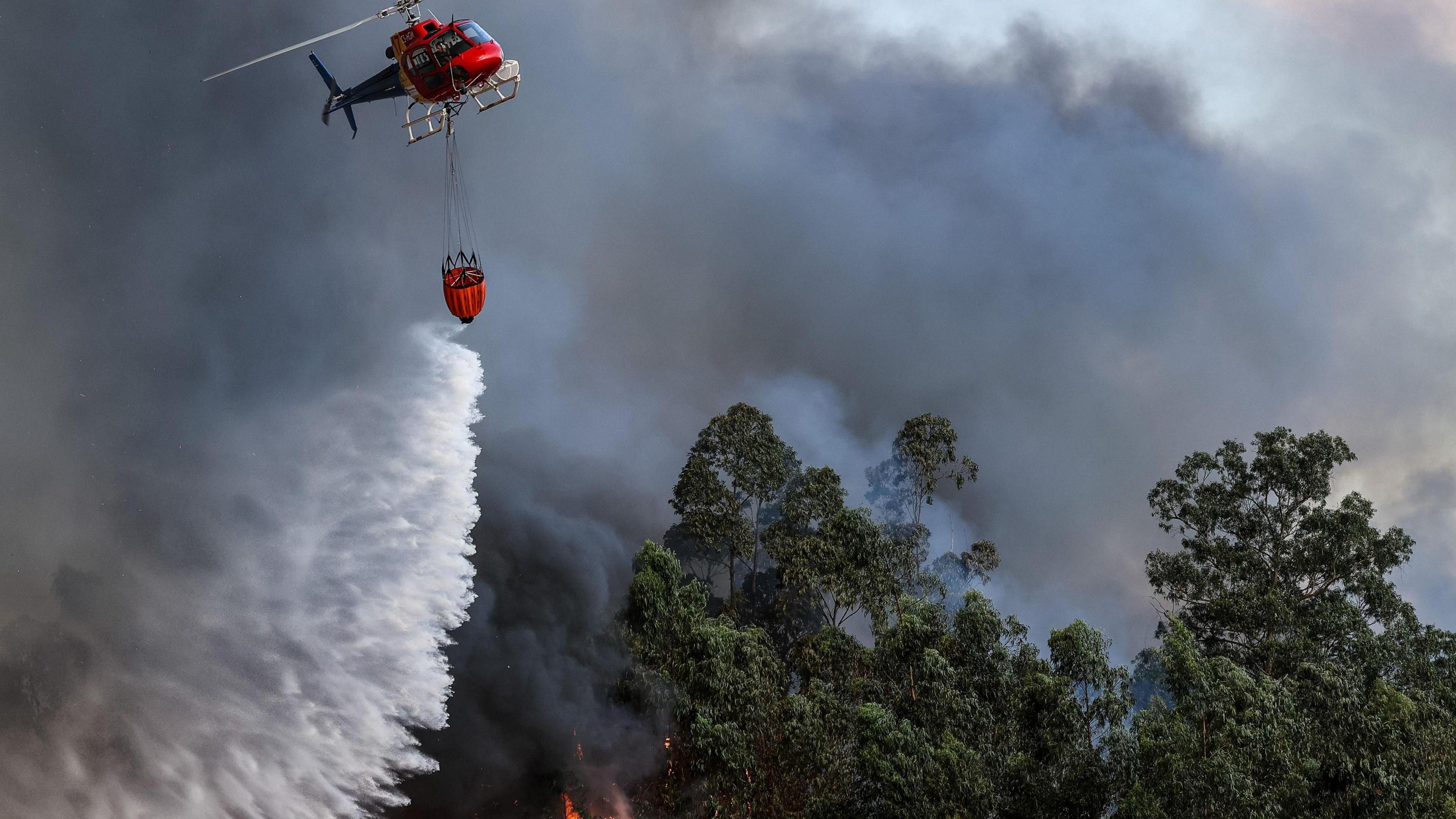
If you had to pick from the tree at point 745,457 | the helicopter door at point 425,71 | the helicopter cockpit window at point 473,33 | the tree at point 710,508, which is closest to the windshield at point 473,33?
the helicopter cockpit window at point 473,33

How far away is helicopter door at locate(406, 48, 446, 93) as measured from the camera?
1192 inches

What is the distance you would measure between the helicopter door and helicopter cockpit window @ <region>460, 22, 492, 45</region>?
3.75 ft

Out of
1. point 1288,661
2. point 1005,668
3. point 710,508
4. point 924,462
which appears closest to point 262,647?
point 710,508

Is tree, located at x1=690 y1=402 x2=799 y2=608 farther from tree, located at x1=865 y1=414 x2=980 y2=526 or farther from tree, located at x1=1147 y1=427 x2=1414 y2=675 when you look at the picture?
tree, located at x1=1147 y1=427 x2=1414 y2=675

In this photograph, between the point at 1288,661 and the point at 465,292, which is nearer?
the point at 465,292

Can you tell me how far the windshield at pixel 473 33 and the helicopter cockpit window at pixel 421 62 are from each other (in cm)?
117

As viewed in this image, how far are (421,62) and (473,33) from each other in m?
1.71

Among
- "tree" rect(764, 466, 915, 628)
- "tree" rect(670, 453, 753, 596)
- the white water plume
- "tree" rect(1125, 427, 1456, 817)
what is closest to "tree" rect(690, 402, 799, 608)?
"tree" rect(670, 453, 753, 596)

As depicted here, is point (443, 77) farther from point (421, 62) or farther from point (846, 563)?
point (846, 563)

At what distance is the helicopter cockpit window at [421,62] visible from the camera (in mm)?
30266

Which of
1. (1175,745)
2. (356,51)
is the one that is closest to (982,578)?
(1175,745)

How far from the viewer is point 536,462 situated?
61.1 metres

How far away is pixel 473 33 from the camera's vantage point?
1192 inches

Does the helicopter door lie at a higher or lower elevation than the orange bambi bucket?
higher
